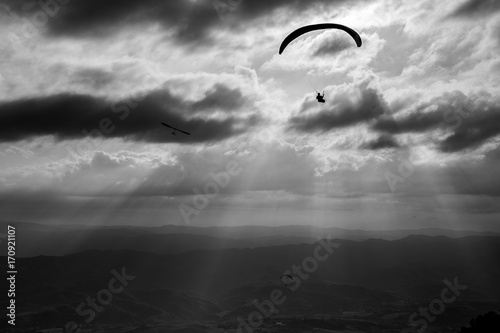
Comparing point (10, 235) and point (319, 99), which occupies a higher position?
point (319, 99)

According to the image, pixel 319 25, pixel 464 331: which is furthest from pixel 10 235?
pixel 464 331

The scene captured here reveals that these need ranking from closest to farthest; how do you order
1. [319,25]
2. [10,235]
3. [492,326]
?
[319,25], [10,235], [492,326]

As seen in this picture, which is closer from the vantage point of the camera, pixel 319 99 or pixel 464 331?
pixel 319 99

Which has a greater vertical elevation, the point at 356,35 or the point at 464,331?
the point at 356,35

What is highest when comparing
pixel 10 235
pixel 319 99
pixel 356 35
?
pixel 356 35

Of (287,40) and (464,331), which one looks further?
(464,331)

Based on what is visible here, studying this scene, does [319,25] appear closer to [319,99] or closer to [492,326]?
[319,99]

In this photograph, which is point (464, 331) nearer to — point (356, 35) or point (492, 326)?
point (492, 326)

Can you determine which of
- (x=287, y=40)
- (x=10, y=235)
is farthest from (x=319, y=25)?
(x=10, y=235)

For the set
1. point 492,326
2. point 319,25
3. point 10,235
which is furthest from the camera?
point 492,326
